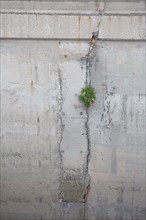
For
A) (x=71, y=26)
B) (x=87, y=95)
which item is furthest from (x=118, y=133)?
(x=71, y=26)

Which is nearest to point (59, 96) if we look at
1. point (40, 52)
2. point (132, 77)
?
point (40, 52)

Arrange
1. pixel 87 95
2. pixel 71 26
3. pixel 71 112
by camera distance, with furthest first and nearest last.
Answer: pixel 71 112, pixel 87 95, pixel 71 26

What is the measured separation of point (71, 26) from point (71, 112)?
1036mm

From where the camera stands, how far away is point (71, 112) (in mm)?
4586

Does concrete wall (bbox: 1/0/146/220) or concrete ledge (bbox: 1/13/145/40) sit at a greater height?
concrete ledge (bbox: 1/13/145/40)

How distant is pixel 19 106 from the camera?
15.2ft

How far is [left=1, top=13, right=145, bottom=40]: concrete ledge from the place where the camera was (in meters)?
4.11

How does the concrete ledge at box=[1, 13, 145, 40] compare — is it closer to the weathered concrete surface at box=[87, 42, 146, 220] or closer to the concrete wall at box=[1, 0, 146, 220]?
the concrete wall at box=[1, 0, 146, 220]

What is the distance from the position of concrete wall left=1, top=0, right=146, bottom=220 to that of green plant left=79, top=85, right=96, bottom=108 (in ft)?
0.21

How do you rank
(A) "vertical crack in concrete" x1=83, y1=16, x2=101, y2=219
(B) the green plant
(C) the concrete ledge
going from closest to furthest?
(C) the concrete ledge → (A) "vertical crack in concrete" x1=83, y1=16, x2=101, y2=219 → (B) the green plant

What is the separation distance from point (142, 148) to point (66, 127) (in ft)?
3.18

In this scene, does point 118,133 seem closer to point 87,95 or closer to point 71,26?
point 87,95

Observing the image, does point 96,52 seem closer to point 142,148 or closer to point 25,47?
point 25,47

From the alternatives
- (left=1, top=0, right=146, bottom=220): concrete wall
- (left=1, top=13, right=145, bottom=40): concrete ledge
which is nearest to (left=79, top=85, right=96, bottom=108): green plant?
(left=1, top=0, right=146, bottom=220): concrete wall
